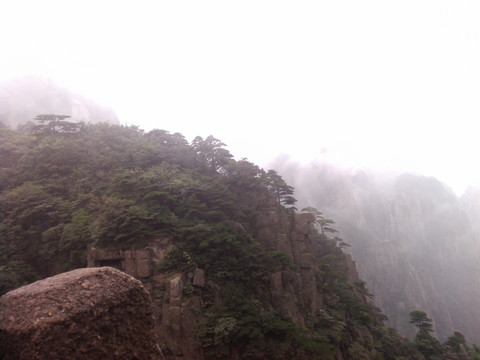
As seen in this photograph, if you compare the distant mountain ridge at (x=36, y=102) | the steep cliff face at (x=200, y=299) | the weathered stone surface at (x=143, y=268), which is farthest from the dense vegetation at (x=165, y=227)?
the distant mountain ridge at (x=36, y=102)

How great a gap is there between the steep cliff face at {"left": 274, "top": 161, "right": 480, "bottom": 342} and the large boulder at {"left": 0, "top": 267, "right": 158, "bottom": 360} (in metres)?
57.1

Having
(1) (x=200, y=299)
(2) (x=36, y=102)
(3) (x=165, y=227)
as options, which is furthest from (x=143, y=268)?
(2) (x=36, y=102)

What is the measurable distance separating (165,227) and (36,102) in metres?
36.3

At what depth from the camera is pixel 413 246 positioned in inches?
2566

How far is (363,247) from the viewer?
60.5 meters

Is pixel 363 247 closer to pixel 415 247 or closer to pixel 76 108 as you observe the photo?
pixel 415 247

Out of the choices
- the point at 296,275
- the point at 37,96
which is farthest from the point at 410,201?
the point at 37,96

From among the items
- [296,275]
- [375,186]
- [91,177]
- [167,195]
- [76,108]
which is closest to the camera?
[167,195]

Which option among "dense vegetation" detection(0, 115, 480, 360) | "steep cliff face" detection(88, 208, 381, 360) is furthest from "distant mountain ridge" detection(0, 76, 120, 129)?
"steep cliff face" detection(88, 208, 381, 360)

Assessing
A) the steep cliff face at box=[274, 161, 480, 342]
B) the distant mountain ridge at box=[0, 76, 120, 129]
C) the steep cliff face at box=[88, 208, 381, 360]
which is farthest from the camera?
the steep cliff face at box=[274, 161, 480, 342]

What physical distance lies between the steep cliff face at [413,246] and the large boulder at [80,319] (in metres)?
57.1

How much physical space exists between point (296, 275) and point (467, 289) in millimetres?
65424

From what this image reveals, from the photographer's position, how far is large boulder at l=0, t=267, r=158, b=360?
2.47 meters

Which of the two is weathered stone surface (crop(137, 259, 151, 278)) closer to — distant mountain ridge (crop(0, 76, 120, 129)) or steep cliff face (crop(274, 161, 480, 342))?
distant mountain ridge (crop(0, 76, 120, 129))
